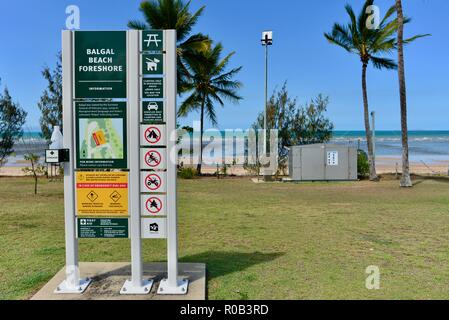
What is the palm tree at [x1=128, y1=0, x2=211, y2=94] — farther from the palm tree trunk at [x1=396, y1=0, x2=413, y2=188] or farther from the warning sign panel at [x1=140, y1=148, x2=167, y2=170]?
the warning sign panel at [x1=140, y1=148, x2=167, y2=170]

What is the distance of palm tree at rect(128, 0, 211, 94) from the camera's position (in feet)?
60.5

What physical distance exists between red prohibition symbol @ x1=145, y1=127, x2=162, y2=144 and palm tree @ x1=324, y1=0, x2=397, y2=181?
1593cm

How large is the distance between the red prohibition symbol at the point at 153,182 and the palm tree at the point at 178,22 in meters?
15.3

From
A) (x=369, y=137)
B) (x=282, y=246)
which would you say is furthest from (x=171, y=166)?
(x=369, y=137)

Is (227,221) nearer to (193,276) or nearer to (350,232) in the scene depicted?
(350,232)

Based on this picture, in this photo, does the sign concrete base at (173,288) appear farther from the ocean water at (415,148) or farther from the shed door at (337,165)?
the ocean water at (415,148)

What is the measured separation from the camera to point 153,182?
4.55 metres

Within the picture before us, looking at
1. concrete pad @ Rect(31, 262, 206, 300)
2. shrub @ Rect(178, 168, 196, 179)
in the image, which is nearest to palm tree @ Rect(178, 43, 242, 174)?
shrub @ Rect(178, 168, 196, 179)

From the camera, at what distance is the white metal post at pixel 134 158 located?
4.45m

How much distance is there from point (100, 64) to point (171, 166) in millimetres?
1426

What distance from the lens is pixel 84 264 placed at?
5500 mm

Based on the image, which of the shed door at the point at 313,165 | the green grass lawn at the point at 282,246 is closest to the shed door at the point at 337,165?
the shed door at the point at 313,165

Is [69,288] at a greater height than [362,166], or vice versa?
[362,166]

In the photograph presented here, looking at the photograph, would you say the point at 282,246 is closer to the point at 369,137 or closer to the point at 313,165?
the point at 313,165
